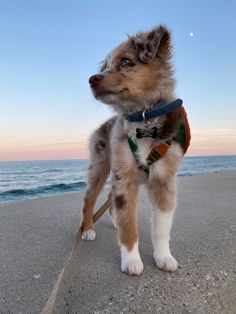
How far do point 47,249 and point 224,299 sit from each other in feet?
5.08

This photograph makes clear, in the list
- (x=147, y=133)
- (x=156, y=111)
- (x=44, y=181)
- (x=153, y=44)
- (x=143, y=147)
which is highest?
(x=153, y=44)

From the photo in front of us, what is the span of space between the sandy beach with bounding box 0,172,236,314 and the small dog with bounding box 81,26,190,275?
19 centimetres

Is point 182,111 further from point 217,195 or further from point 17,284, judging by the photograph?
point 217,195

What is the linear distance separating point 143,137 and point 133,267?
0.93m

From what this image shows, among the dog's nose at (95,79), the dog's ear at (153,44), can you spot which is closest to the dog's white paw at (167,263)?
the dog's nose at (95,79)

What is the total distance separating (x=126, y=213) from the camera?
247 centimetres

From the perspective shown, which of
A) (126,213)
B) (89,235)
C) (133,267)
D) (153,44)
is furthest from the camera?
(89,235)

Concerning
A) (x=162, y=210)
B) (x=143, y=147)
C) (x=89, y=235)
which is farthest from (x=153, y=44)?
(x=89, y=235)

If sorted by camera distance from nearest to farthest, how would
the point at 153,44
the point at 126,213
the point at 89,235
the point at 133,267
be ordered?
1. the point at 133,267
2. the point at 126,213
3. the point at 153,44
4. the point at 89,235

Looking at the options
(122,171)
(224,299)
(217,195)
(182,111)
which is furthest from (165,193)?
(217,195)

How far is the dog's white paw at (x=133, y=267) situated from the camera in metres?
2.31

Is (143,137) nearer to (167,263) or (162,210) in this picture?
(162,210)

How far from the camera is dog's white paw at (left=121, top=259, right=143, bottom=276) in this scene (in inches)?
90.9

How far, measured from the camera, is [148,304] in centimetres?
195
